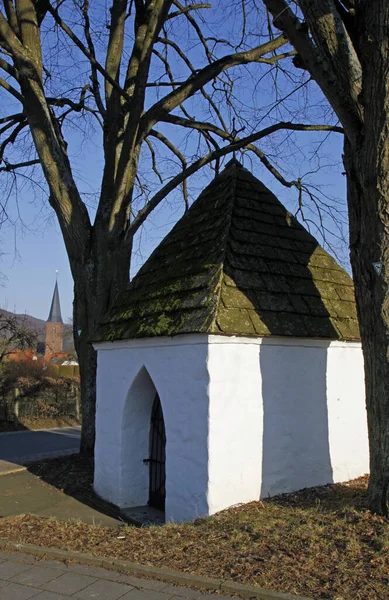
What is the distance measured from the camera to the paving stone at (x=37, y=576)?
15.3 feet

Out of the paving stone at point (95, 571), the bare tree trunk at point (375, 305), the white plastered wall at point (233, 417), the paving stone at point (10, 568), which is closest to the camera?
the paving stone at point (95, 571)

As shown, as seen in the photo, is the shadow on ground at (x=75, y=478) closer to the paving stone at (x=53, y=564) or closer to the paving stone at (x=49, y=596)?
the paving stone at (x=53, y=564)

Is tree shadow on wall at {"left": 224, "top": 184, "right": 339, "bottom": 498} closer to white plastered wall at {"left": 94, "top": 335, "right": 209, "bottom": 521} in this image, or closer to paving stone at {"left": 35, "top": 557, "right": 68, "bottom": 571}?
white plastered wall at {"left": 94, "top": 335, "right": 209, "bottom": 521}

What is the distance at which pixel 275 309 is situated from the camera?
7211 millimetres

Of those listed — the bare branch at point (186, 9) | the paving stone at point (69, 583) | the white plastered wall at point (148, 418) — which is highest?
the bare branch at point (186, 9)

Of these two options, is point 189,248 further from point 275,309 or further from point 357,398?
point 357,398

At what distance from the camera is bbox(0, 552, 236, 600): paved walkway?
422 centimetres

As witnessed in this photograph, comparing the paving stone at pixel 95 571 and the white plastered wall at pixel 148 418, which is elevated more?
the white plastered wall at pixel 148 418

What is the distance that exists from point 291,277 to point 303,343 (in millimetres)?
1019

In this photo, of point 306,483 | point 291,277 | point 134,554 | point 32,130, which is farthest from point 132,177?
point 134,554

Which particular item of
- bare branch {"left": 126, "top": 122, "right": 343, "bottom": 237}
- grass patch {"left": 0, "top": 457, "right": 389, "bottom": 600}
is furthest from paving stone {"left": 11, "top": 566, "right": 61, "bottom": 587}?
bare branch {"left": 126, "top": 122, "right": 343, "bottom": 237}

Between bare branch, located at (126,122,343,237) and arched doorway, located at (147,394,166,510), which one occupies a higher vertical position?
bare branch, located at (126,122,343,237)

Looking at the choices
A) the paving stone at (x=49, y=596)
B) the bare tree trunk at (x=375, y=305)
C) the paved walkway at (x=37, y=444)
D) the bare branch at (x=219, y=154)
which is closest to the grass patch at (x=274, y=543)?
the bare tree trunk at (x=375, y=305)

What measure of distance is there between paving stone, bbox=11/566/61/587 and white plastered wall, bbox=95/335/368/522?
6.86 ft
